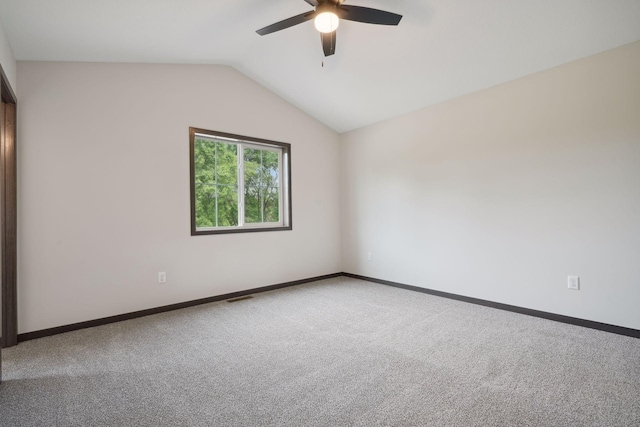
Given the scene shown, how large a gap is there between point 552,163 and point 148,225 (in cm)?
405

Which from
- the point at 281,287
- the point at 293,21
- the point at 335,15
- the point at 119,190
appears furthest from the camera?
the point at 281,287

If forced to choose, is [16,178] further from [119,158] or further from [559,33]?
[559,33]

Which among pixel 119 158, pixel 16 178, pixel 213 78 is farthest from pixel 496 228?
pixel 16 178

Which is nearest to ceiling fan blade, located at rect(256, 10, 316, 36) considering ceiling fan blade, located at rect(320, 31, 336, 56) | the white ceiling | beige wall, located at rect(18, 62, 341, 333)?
ceiling fan blade, located at rect(320, 31, 336, 56)

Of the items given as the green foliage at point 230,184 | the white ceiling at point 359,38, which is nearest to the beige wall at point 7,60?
the white ceiling at point 359,38

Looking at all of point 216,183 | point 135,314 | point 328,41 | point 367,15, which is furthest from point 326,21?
point 135,314

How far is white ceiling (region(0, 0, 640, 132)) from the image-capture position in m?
2.27

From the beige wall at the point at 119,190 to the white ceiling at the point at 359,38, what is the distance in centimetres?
28

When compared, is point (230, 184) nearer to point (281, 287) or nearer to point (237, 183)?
point (237, 183)

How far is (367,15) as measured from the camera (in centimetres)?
212

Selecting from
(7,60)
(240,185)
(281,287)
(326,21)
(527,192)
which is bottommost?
(281,287)

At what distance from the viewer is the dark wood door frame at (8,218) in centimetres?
247

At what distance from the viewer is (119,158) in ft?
10.0

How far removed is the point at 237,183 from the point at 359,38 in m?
2.25
